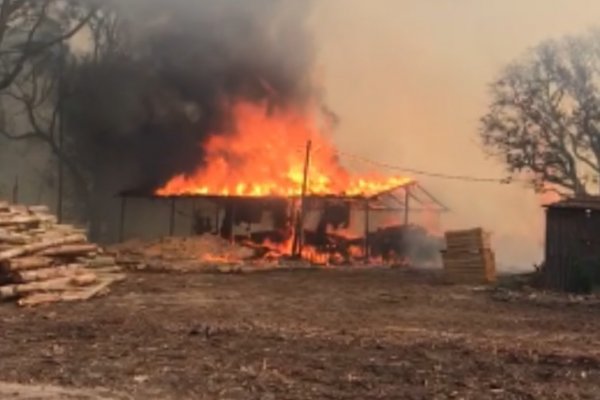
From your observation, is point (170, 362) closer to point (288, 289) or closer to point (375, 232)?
point (288, 289)

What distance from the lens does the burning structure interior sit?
35156 millimetres

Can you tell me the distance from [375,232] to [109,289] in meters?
19.9

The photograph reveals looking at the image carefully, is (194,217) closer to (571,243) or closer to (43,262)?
(571,243)

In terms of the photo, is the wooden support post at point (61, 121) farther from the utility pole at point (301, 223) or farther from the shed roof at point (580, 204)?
the shed roof at point (580, 204)

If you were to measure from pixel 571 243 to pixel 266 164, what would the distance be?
20.0 metres

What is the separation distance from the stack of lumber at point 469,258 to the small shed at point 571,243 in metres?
1.73

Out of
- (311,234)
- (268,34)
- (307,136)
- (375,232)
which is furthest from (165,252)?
(268,34)

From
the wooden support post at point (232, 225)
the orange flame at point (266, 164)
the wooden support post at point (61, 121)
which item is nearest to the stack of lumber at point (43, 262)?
the wooden support post at point (232, 225)

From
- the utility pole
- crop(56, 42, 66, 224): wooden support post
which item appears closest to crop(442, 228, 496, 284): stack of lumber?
the utility pole

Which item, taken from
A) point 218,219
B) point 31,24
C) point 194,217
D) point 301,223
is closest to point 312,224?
point 301,223

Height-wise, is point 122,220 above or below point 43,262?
above

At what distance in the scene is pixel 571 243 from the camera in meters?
22.0

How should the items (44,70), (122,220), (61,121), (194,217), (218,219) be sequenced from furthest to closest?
(44,70) → (61,121) → (122,220) → (194,217) → (218,219)

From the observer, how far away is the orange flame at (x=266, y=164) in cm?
3803
